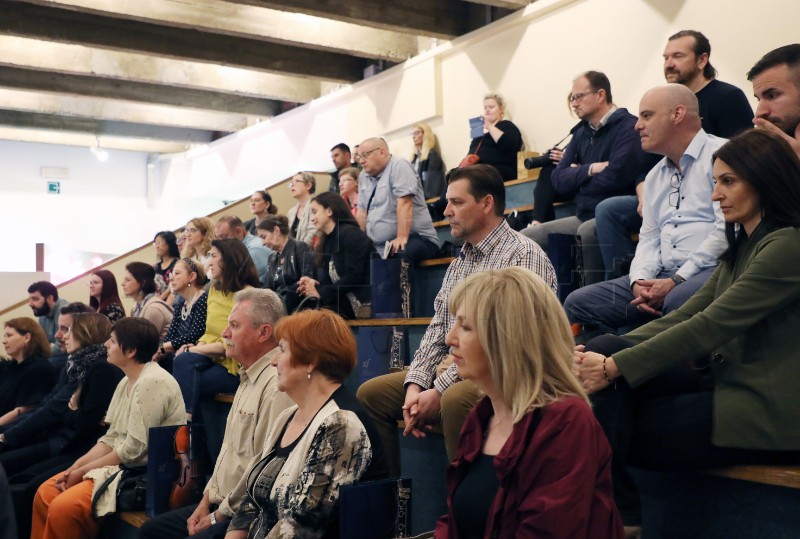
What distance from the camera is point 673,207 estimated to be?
2963mm

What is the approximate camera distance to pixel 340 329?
257cm

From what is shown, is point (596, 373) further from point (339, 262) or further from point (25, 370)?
point (25, 370)

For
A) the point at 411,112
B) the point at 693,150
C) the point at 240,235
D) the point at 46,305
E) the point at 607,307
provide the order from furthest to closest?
1. the point at 411,112
2. the point at 46,305
3. the point at 240,235
4. the point at 607,307
5. the point at 693,150

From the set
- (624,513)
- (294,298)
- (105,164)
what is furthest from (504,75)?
(105,164)

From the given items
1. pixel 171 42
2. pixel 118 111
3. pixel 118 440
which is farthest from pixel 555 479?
pixel 118 111

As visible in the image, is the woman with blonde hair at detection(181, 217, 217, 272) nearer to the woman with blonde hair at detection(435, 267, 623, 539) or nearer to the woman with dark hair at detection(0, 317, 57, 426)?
the woman with dark hair at detection(0, 317, 57, 426)

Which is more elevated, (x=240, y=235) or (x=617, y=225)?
(x=240, y=235)

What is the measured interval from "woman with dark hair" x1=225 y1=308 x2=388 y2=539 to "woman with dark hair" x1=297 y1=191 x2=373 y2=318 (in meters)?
2.02

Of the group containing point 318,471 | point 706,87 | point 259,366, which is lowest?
point 318,471

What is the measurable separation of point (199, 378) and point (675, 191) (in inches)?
96.0

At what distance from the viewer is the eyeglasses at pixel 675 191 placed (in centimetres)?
295

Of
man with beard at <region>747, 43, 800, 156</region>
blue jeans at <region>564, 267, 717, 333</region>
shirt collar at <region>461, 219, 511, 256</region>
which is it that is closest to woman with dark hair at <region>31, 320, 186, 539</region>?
shirt collar at <region>461, 219, 511, 256</region>

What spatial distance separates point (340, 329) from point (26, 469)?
2782 mm

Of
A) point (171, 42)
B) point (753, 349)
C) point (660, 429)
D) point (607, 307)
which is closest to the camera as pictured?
point (753, 349)
